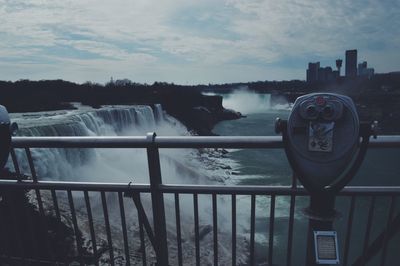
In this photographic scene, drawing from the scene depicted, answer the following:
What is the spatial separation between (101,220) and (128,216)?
135 centimetres

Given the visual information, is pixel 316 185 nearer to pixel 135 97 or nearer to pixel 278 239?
pixel 278 239

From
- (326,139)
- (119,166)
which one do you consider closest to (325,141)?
(326,139)

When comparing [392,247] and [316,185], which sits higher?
[316,185]

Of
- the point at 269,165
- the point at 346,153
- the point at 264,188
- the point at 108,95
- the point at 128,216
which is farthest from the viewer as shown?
the point at 108,95

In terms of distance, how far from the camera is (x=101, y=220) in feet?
42.8

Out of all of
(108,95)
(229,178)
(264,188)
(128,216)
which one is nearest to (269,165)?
(229,178)

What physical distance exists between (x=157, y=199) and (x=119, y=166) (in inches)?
974

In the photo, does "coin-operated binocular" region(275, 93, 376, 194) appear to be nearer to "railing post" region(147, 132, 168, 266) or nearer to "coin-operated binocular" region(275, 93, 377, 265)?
"coin-operated binocular" region(275, 93, 377, 265)

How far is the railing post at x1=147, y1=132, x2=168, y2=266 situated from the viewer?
7.83ft

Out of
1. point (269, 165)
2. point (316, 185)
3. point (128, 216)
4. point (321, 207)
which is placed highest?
point (316, 185)

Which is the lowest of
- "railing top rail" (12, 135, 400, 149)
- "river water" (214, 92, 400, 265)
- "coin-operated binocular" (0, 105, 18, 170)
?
"river water" (214, 92, 400, 265)

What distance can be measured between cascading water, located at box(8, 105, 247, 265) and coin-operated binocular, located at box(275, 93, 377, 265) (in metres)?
Answer: 5.28

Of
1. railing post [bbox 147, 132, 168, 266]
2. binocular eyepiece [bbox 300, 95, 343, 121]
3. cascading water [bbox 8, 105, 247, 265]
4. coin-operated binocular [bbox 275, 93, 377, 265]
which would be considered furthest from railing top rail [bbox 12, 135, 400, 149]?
cascading water [bbox 8, 105, 247, 265]

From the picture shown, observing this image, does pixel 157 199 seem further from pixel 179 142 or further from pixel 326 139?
pixel 326 139
